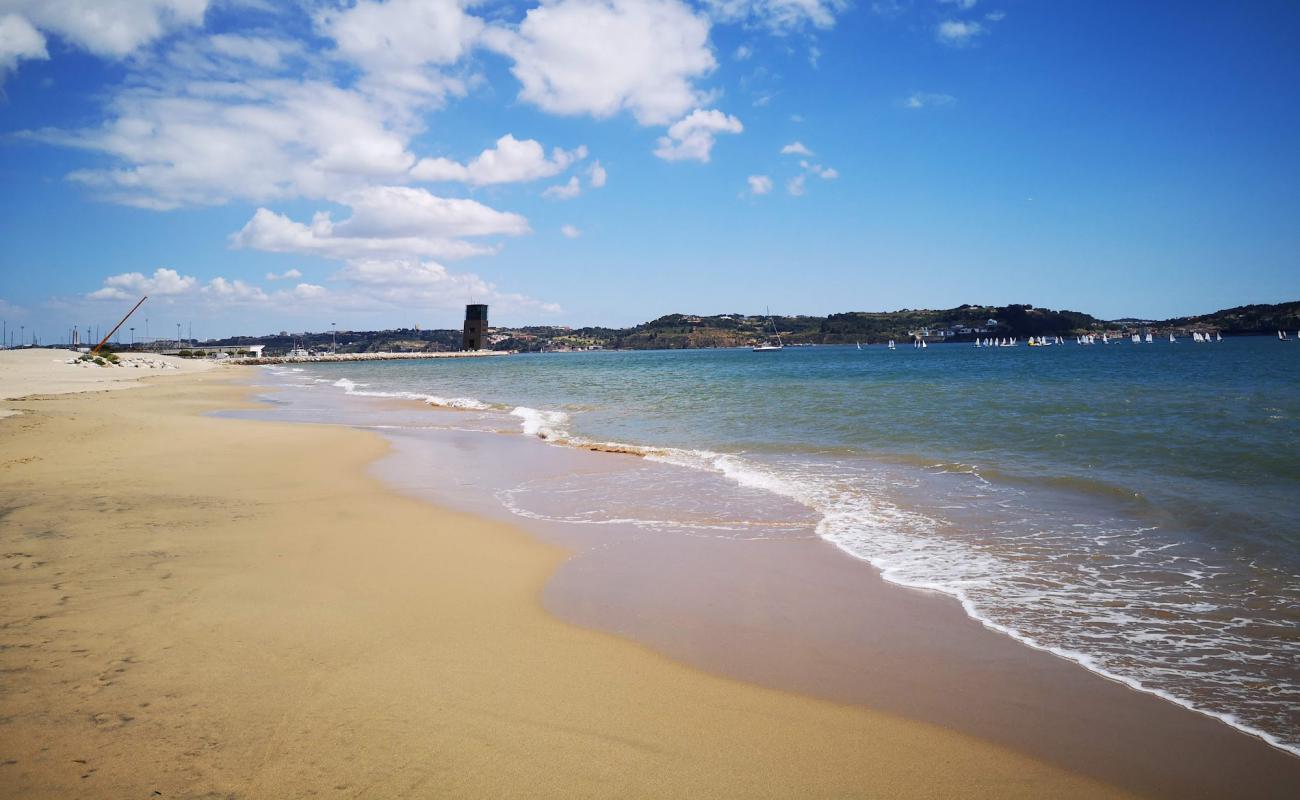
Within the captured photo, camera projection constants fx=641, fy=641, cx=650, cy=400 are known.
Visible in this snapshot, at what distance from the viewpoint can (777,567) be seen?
6312 millimetres

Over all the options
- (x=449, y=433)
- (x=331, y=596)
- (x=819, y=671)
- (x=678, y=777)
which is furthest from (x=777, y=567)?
(x=449, y=433)

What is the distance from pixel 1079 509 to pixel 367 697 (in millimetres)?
8944

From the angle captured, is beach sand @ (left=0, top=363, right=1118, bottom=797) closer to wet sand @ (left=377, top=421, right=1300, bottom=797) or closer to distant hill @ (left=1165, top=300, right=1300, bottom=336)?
wet sand @ (left=377, top=421, right=1300, bottom=797)

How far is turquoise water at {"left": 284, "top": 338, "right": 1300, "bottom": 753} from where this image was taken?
455 centimetres

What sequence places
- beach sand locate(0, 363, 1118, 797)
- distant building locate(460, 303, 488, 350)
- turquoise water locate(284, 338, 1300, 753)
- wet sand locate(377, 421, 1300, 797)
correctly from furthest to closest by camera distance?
distant building locate(460, 303, 488, 350), turquoise water locate(284, 338, 1300, 753), wet sand locate(377, 421, 1300, 797), beach sand locate(0, 363, 1118, 797)

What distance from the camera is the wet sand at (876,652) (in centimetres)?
327

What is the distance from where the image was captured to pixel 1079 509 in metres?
8.64

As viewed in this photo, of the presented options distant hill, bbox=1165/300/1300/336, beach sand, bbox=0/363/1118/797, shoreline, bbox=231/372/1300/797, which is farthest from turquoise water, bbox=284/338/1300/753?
distant hill, bbox=1165/300/1300/336

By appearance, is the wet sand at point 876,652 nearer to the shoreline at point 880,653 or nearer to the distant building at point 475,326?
the shoreline at point 880,653

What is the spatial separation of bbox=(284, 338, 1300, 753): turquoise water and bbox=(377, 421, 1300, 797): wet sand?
0.36 m

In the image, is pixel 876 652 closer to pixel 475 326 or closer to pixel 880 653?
pixel 880 653

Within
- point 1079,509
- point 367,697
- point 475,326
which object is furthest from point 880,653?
point 475,326

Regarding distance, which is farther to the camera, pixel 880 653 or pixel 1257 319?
pixel 1257 319

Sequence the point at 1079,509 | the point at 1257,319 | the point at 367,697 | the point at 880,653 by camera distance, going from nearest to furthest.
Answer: the point at 367,697 → the point at 880,653 → the point at 1079,509 → the point at 1257,319
